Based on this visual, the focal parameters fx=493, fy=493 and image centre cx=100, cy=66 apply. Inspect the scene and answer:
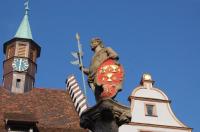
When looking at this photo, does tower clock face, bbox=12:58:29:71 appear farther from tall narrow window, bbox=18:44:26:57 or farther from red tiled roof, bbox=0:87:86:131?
red tiled roof, bbox=0:87:86:131

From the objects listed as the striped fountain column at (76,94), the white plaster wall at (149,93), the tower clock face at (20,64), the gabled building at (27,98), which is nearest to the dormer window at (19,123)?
the gabled building at (27,98)

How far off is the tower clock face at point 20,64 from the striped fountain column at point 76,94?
2231 mm

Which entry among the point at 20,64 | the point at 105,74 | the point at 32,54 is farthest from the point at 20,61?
the point at 105,74

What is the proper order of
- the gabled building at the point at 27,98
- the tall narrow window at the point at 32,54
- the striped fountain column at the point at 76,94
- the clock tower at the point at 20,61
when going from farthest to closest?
the tall narrow window at the point at 32,54 → the clock tower at the point at 20,61 → the striped fountain column at the point at 76,94 → the gabled building at the point at 27,98

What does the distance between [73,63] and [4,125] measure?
987 centimetres

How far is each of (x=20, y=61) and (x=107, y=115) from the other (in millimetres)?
17511

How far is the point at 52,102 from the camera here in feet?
68.1

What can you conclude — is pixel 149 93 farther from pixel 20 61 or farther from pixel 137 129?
pixel 20 61

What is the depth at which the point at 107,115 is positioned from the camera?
718cm

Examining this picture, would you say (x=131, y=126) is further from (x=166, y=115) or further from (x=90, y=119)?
(x=90, y=119)

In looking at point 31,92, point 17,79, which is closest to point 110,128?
point 31,92

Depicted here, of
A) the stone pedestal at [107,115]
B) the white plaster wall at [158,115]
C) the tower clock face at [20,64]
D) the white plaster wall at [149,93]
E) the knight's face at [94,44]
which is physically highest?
the tower clock face at [20,64]

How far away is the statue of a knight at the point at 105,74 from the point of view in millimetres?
7484

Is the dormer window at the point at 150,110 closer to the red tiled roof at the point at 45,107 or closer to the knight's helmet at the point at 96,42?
the red tiled roof at the point at 45,107
